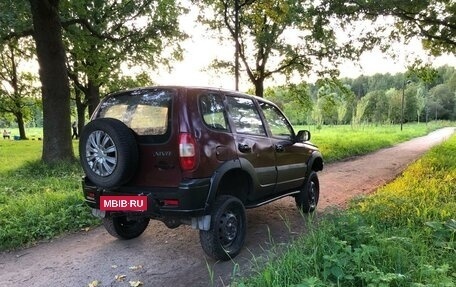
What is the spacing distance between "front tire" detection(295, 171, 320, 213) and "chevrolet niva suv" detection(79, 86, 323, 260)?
1.72m

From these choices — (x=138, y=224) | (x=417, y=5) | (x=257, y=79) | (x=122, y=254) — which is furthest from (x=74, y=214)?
(x=257, y=79)

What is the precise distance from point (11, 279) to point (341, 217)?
3.89 meters

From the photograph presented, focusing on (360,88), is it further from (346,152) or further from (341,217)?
(341,217)

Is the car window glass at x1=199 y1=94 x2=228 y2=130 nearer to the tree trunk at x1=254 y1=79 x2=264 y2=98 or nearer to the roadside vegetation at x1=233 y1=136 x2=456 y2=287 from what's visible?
the roadside vegetation at x1=233 y1=136 x2=456 y2=287

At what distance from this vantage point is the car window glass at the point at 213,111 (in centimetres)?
427

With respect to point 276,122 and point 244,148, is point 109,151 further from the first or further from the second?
point 276,122

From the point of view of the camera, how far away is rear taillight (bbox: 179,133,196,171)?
12.9 feet

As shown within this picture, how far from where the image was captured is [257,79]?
20.1 metres

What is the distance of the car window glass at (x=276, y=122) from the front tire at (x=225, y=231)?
1.51 meters

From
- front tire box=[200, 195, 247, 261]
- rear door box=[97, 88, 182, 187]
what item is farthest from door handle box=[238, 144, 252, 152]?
rear door box=[97, 88, 182, 187]

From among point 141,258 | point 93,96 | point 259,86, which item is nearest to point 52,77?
point 141,258

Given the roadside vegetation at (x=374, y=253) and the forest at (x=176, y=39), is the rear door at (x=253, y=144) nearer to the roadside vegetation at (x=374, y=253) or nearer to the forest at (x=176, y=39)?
the roadside vegetation at (x=374, y=253)

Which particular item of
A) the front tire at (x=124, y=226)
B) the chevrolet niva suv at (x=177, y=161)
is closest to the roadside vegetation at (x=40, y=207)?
the front tire at (x=124, y=226)

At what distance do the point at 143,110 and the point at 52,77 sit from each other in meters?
7.23
